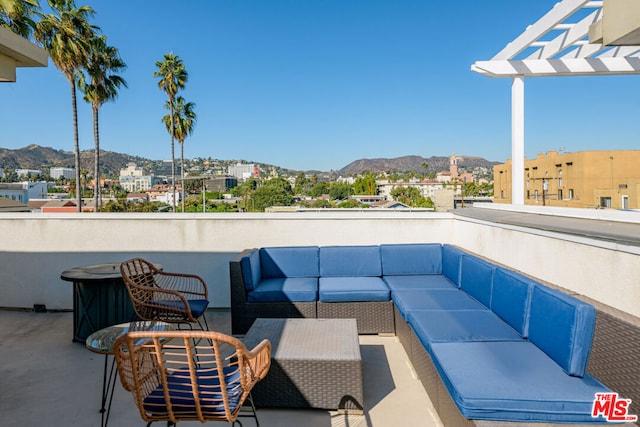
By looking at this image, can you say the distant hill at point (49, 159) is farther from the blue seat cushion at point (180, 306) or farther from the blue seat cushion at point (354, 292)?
the blue seat cushion at point (354, 292)

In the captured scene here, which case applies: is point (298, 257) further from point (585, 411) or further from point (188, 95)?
point (188, 95)

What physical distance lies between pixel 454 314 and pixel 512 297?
0.44 metres

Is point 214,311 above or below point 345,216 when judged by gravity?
below

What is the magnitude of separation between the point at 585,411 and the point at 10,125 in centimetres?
6208

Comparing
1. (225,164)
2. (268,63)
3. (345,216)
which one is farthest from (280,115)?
(345,216)

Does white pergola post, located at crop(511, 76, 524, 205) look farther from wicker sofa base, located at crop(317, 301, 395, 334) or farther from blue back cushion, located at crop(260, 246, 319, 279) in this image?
blue back cushion, located at crop(260, 246, 319, 279)

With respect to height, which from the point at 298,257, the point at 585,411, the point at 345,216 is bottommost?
the point at 585,411

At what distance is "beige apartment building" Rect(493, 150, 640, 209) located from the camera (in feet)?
15.9

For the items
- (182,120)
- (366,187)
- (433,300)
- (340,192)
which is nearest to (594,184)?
(433,300)

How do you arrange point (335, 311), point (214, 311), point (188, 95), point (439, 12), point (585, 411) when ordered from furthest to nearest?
point (188, 95) → point (439, 12) → point (214, 311) → point (335, 311) → point (585, 411)

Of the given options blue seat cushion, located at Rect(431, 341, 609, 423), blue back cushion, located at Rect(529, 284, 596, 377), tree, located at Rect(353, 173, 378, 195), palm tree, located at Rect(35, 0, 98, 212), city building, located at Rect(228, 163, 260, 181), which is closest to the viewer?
blue seat cushion, located at Rect(431, 341, 609, 423)

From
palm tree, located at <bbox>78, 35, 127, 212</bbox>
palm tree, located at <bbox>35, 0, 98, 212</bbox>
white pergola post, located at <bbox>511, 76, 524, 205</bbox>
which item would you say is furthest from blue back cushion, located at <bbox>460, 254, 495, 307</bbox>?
palm tree, located at <bbox>78, 35, 127, 212</bbox>

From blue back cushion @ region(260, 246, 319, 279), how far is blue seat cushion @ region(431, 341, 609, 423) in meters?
2.29

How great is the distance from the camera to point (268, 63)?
3944 cm
